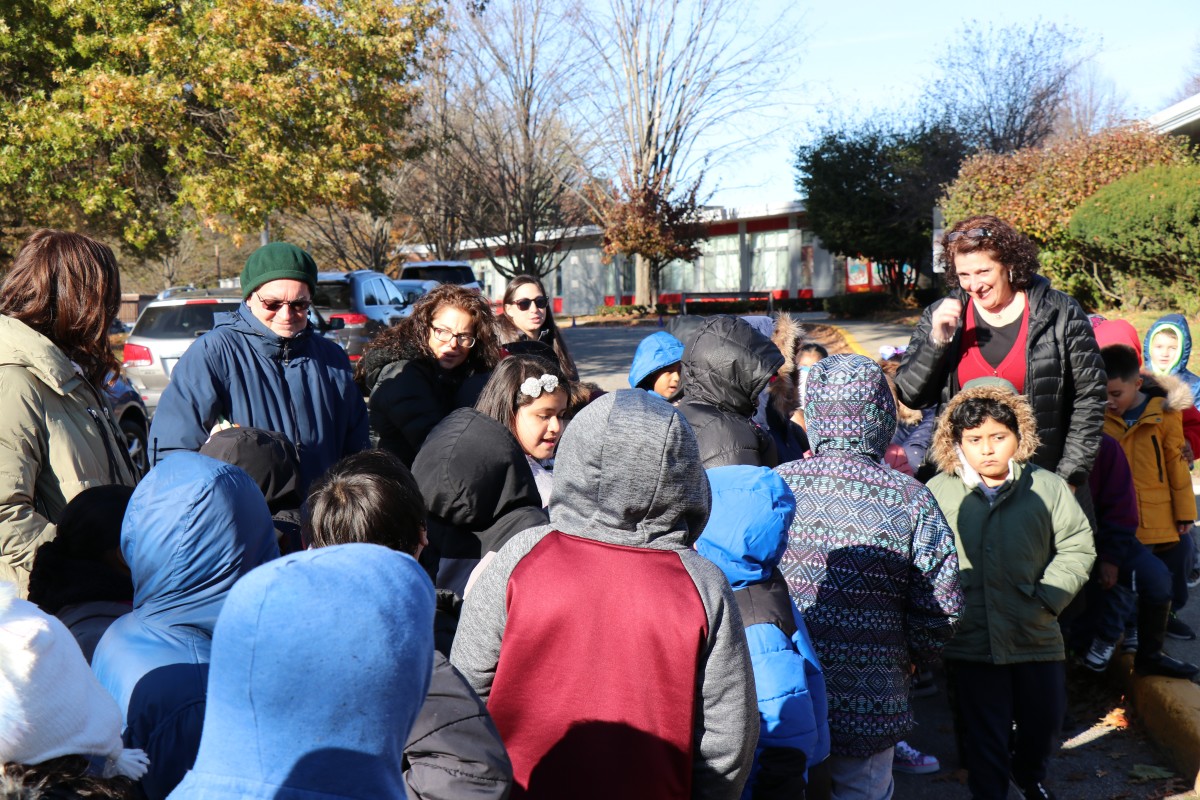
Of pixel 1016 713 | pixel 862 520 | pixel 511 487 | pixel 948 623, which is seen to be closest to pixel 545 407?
pixel 511 487

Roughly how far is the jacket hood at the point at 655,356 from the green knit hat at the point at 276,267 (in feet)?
5.86

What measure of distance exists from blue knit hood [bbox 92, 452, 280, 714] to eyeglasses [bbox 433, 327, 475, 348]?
2420mm

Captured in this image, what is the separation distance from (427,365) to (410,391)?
0.68 feet

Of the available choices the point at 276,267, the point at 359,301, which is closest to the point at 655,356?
the point at 276,267

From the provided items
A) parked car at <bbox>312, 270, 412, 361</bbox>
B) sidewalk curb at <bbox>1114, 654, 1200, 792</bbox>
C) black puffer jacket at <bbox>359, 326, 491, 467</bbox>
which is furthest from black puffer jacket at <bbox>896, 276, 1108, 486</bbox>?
parked car at <bbox>312, 270, 412, 361</bbox>

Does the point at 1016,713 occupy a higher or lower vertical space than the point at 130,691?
lower

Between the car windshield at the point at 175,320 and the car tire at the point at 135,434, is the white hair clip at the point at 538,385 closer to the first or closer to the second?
the car tire at the point at 135,434

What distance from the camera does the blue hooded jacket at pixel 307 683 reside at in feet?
4.57

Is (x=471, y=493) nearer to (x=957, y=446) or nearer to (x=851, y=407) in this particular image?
(x=851, y=407)

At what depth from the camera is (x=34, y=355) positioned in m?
2.98

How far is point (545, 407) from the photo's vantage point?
12.3ft

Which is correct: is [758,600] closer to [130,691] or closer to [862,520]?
[862,520]

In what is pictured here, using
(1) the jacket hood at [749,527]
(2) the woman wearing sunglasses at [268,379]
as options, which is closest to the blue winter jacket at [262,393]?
(2) the woman wearing sunglasses at [268,379]

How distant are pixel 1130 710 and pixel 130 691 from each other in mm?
4708
